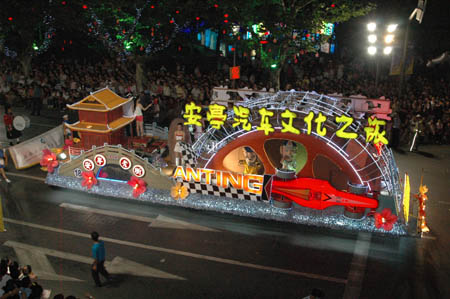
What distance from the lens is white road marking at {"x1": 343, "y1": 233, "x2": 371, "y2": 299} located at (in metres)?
8.49

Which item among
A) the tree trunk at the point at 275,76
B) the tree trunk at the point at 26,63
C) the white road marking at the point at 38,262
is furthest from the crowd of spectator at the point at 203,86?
the white road marking at the point at 38,262

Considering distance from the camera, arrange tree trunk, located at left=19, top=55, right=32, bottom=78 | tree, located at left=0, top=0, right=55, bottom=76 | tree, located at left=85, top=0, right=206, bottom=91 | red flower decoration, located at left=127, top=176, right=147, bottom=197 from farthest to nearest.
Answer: tree trunk, located at left=19, top=55, right=32, bottom=78
tree, located at left=0, top=0, right=55, bottom=76
tree, located at left=85, top=0, right=206, bottom=91
red flower decoration, located at left=127, top=176, right=147, bottom=197

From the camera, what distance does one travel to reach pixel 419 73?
3538 cm

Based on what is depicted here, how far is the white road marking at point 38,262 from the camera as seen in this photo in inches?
351

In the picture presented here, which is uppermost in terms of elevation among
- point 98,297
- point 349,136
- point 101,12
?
point 101,12

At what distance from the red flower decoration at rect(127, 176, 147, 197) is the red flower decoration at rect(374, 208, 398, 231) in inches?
260

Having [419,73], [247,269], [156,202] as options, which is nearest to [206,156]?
[156,202]

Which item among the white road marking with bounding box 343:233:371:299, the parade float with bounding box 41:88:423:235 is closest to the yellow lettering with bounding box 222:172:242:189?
the parade float with bounding box 41:88:423:235

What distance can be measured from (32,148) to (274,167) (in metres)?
9.71

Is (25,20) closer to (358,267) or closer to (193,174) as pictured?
(193,174)

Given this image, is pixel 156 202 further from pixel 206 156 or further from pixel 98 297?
pixel 98 297

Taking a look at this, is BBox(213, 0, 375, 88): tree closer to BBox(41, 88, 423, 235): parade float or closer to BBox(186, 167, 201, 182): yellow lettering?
BBox(41, 88, 423, 235): parade float

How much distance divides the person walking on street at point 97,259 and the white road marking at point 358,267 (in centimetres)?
511

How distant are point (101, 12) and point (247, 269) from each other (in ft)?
57.5
